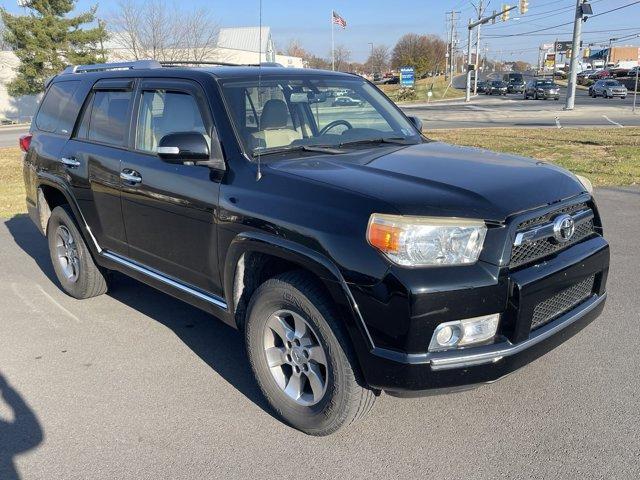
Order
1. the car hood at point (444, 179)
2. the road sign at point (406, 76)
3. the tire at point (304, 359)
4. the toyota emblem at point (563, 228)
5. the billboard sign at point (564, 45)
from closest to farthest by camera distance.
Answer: the car hood at point (444, 179) → the tire at point (304, 359) → the toyota emblem at point (563, 228) → the road sign at point (406, 76) → the billboard sign at point (564, 45)

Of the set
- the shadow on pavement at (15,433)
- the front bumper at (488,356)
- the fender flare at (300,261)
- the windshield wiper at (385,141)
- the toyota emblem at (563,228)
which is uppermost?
the windshield wiper at (385,141)

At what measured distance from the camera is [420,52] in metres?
89.1

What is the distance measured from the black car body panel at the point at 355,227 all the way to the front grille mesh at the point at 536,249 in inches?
1.4

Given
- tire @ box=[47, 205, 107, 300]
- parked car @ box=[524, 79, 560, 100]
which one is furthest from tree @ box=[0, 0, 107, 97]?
tire @ box=[47, 205, 107, 300]

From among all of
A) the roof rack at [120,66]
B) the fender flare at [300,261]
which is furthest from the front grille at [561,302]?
the roof rack at [120,66]

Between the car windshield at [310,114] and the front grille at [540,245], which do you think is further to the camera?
the car windshield at [310,114]

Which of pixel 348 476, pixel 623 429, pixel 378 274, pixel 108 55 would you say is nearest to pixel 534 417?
pixel 623 429

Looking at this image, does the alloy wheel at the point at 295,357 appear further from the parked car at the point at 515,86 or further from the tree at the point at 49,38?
the parked car at the point at 515,86

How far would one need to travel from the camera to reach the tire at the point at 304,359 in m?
2.90

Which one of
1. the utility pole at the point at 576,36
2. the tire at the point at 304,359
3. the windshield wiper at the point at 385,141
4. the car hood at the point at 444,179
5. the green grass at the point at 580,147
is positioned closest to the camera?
the car hood at the point at 444,179

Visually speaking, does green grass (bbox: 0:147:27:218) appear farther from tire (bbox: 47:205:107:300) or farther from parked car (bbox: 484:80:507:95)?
parked car (bbox: 484:80:507:95)

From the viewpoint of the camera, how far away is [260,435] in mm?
3230

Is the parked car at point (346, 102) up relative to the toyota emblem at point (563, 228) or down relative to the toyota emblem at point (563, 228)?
up

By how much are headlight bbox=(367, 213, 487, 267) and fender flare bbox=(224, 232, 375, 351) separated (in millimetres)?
269
